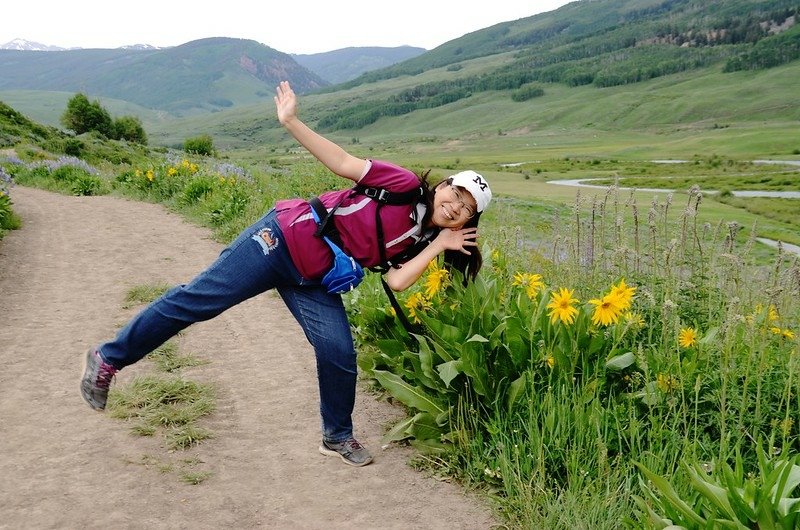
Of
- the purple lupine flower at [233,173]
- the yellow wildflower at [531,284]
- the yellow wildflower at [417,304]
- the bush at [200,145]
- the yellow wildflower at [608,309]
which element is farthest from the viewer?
the bush at [200,145]

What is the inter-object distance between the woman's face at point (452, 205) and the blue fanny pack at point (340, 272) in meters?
0.54

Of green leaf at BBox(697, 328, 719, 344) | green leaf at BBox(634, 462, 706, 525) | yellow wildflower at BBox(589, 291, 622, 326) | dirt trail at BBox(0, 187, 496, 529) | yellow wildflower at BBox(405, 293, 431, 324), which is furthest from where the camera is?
yellow wildflower at BBox(405, 293, 431, 324)

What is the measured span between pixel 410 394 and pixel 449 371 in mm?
448

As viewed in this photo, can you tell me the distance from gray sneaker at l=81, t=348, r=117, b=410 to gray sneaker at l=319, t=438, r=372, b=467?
4.58ft

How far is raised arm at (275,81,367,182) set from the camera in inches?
147

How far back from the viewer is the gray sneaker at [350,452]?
426cm

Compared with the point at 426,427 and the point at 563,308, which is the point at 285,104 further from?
the point at 426,427

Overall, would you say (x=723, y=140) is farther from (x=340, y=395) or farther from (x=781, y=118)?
(x=340, y=395)

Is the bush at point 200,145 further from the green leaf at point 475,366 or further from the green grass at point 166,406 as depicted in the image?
the green leaf at point 475,366

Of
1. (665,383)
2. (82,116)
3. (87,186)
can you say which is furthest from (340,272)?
(82,116)

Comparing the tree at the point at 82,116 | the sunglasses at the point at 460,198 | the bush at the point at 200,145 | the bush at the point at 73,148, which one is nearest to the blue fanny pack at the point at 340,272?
the sunglasses at the point at 460,198

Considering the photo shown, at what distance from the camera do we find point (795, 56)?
18412cm

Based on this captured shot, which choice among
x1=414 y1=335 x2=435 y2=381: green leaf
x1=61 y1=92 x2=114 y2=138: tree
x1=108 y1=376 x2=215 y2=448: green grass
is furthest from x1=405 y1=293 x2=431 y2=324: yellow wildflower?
x1=61 y1=92 x2=114 y2=138: tree

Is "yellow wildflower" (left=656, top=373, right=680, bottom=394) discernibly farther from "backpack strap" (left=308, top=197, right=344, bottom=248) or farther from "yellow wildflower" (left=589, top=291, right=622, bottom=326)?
"backpack strap" (left=308, top=197, right=344, bottom=248)
